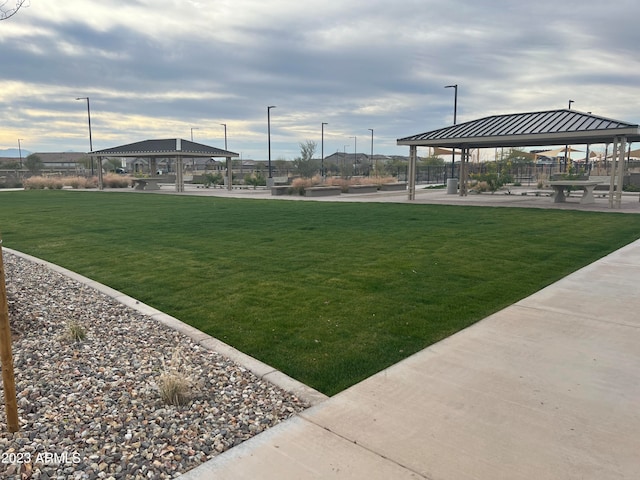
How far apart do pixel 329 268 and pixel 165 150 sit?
3077 cm

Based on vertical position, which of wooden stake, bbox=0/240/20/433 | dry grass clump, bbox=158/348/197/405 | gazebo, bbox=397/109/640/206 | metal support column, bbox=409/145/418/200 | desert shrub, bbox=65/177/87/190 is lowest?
dry grass clump, bbox=158/348/197/405

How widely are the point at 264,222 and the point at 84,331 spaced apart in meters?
9.97

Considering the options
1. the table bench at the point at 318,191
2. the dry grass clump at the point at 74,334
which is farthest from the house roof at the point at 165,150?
the dry grass clump at the point at 74,334

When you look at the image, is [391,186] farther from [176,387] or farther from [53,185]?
[176,387]

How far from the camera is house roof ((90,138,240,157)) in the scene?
36.1m

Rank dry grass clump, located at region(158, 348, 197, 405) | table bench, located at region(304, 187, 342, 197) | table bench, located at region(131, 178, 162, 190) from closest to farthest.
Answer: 1. dry grass clump, located at region(158, 348, 197, 405)
2. table bench, located at region(304, 187, 342, 197)
3. table bench, located at region(131, 178, 162, 190)

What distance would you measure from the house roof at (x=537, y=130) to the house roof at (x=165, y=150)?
718 inches

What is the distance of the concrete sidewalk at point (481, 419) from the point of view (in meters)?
2.93

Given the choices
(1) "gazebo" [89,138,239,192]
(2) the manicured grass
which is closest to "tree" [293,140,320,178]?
(1) "gazebo" [89,138,239,192]

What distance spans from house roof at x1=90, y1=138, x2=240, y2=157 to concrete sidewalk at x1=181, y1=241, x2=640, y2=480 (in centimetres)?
3334

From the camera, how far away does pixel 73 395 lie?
3.87m

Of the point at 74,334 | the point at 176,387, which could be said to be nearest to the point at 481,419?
the point at 176,387

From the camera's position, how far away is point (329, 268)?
27.2 ft

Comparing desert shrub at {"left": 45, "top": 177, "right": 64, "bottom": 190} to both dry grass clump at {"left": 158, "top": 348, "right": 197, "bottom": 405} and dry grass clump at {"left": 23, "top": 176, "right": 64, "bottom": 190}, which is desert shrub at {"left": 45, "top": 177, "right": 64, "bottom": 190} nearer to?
dry grass clump at {"left": 23, "top": 176, "right": 64, "bottom": 190}
